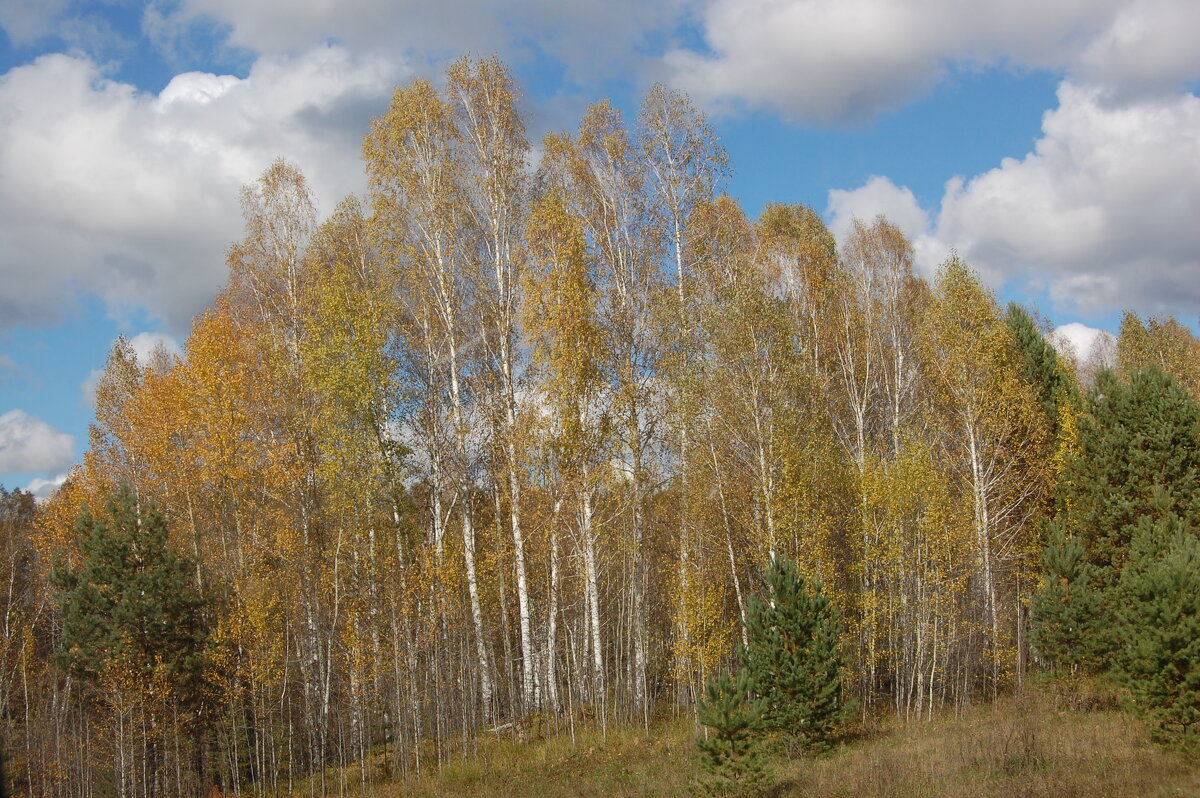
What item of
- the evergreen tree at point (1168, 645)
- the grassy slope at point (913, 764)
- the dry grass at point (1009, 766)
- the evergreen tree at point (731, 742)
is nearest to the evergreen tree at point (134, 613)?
the grassy slope at point (913, 764)

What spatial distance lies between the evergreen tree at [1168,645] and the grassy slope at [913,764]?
68 centimetres

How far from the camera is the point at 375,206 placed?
77.4 feet

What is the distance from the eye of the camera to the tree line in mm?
19625

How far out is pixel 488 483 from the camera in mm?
23234

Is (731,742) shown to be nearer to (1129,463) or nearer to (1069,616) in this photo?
(1069,616)

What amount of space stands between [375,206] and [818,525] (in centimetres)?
1501

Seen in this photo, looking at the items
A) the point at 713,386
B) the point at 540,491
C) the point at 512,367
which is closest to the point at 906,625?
the point at 713,386

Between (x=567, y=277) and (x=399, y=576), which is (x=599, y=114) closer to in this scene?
(x=567, y=277)

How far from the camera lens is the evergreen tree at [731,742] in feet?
38.0

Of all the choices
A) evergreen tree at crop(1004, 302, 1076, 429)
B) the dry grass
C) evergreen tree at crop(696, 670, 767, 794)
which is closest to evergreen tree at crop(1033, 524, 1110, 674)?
the dry grass

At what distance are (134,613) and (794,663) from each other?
14.5m

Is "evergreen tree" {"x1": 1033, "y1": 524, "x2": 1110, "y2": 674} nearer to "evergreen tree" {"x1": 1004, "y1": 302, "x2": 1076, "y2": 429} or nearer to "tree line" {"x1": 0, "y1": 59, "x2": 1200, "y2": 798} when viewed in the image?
"tree line" {"x1": 0, "y1": 59, "x2": 1200, "y2": 798}

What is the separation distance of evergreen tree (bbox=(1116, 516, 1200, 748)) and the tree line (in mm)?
6445

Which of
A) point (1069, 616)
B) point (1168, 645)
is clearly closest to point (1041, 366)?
point (1069, 616)
